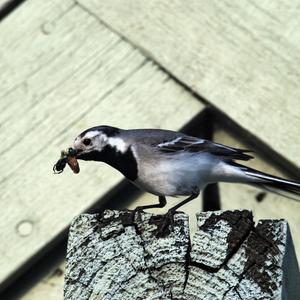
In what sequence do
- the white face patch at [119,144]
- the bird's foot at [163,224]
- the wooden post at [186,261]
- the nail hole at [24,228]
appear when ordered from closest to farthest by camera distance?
1. the wooden post at [186,261]
2. the bird's foot at [163,224]
3. the nail hole at [24,228]
4. the white face patch at [119,144]

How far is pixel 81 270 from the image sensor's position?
2.32m

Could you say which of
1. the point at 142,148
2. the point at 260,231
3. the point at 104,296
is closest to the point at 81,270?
the point at 104,296

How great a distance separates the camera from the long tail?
3.42 meters

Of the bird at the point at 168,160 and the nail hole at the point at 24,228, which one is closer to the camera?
the nail hole at the point at 24,228

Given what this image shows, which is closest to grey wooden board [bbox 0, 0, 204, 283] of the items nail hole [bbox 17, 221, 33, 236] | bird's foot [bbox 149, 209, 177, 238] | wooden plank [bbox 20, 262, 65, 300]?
nail hole [bbox 17, 221, 33, 236]

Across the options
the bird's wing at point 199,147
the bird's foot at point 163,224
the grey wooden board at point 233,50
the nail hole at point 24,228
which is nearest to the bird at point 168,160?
the bird's wing at point 199,147

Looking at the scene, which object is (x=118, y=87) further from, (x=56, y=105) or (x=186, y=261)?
(x=186, y=261)

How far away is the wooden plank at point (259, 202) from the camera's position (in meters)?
3.47

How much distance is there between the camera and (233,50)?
3.76m

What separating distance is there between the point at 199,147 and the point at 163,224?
1.50 meters

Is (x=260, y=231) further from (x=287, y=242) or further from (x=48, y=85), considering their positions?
(x=48, y=85)

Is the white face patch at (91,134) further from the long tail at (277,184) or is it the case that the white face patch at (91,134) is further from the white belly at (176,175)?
the long tail at (277,184)

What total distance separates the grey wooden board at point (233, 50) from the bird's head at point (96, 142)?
1.28 ft

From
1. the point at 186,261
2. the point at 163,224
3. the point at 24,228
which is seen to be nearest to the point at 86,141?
the point at 24,228
